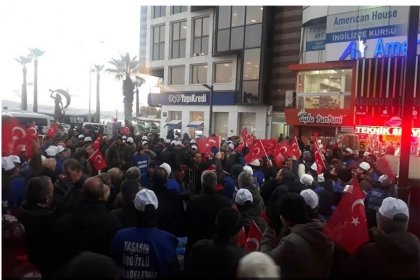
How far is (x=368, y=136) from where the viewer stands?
72.4 ft

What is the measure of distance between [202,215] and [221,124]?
28.3 meters

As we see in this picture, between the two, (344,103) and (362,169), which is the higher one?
(344,103)

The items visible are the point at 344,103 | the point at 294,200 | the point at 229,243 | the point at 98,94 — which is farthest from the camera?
the point at 98,94

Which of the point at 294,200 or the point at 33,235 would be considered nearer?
the point at 33,235

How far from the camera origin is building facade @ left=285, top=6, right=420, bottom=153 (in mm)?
20875

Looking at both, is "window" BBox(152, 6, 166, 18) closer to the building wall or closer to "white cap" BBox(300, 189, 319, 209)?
the building wall

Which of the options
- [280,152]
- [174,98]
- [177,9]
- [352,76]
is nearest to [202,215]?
[280,152]

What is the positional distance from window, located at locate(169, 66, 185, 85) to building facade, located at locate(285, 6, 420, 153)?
35.2 feet

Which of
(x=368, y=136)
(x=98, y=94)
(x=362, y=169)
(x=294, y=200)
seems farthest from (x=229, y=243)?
(x=98, y=94)

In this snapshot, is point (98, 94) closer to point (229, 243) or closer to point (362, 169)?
point (362, 169)

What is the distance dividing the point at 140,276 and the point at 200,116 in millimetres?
30878

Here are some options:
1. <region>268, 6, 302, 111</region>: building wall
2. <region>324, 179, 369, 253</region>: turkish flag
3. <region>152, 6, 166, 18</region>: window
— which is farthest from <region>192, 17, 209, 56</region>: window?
<region>324, 179, 369, 253</region>: turkish flag

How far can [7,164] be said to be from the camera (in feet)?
17.4

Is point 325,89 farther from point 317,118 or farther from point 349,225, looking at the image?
point 349,225
